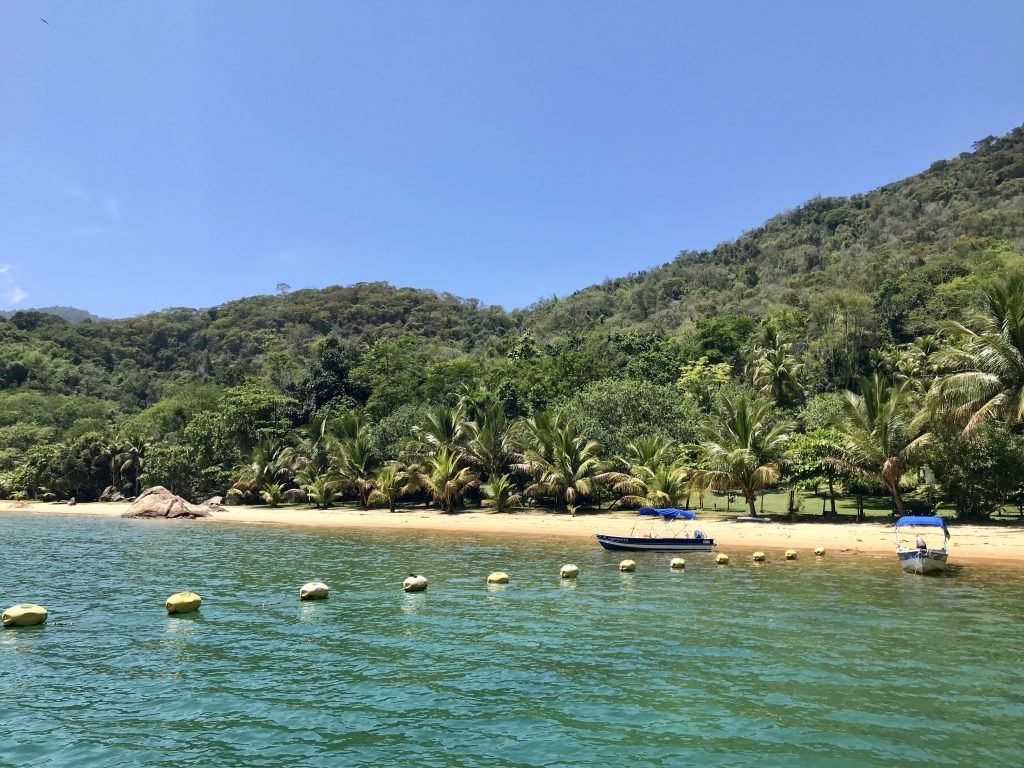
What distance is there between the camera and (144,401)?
120m

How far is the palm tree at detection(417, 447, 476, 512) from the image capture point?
4588 centimetres

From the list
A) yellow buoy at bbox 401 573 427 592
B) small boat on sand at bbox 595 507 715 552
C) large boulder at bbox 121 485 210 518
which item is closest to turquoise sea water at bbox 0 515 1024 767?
yellow buoy at bbox 401 573 427 592

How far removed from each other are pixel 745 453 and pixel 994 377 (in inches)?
448

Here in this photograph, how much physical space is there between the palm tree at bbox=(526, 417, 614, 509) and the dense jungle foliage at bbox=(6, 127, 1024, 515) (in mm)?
154

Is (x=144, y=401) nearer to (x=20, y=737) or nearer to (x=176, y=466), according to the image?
(x=176, y=466)

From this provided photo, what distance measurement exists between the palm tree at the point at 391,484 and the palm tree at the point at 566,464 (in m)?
10.1

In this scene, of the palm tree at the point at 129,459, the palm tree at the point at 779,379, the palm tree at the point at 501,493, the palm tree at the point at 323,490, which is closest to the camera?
the palm tree at the point at 501,493

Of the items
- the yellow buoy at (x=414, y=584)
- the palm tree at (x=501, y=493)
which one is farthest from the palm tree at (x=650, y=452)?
the yellow buoy at (x=414, y=584)

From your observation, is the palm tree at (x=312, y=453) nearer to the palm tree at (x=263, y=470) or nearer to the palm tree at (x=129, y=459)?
the palm tree at (x=263, y=470)

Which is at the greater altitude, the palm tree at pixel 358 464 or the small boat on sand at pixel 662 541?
the palm tree at pixel 358 464

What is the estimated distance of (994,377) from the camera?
92.6ft

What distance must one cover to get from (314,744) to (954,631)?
14.5 meters

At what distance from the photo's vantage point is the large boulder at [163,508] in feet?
173

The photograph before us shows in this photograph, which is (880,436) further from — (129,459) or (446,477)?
(129,459)
